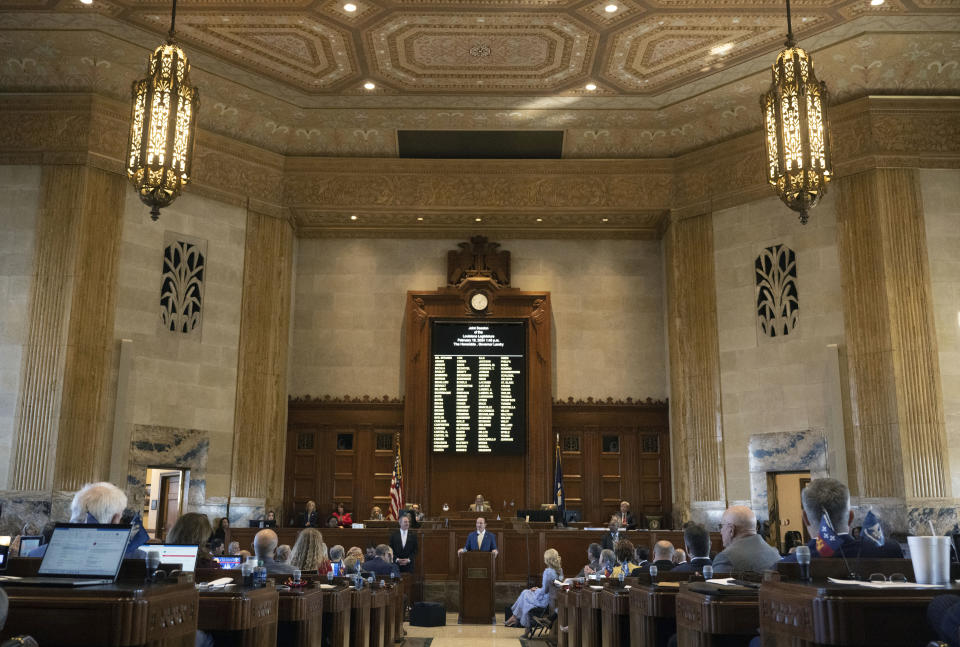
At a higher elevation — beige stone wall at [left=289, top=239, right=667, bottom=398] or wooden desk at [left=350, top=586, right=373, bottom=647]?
beige stone wall at [left=289, top=239, right=667, bottom=398]

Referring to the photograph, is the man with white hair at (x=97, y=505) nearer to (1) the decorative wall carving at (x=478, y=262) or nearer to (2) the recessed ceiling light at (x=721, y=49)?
(2) the recessed ceiling light at (x=721, y=49)

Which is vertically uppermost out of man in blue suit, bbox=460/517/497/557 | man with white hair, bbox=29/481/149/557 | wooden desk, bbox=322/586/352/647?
man with white hair, bbox=29/481/149/557

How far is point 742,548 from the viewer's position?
454cm

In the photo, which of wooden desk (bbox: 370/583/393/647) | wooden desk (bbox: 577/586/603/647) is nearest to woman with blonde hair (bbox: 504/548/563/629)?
wooden desk (bbox: 370/583/393/647)

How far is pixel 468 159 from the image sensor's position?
14.9 meters

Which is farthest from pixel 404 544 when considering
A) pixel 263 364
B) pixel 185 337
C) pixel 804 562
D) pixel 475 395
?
pixel 804 562

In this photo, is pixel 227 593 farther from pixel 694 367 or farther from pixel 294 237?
pixel 294 237

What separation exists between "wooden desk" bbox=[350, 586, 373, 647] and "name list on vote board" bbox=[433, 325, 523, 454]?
807cm

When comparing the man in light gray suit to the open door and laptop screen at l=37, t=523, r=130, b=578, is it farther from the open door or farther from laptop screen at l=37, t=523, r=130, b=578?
the open door

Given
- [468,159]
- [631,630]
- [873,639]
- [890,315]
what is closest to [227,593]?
[631,630]

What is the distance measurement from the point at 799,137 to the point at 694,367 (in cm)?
643

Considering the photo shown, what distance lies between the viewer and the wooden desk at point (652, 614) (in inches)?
172

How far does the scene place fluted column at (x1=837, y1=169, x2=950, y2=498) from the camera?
1126 centimetres

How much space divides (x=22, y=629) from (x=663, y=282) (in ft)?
45.0
